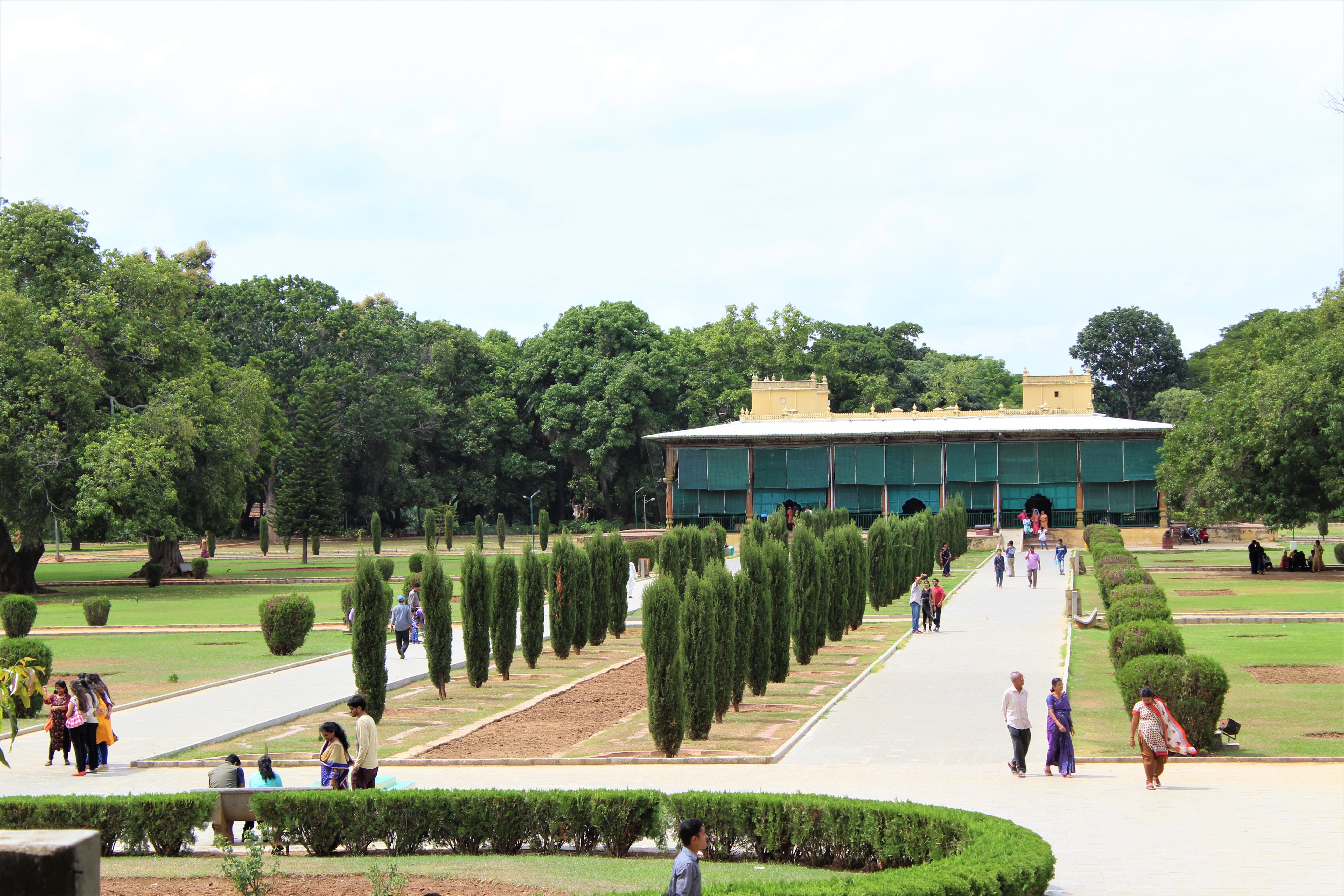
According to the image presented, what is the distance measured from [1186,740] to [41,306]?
4020cm

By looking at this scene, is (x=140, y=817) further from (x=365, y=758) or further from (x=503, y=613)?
(x=503, y=613)

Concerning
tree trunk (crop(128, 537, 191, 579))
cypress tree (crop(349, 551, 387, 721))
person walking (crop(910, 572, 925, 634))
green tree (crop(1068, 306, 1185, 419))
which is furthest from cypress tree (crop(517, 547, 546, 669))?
green tree (crop(1068, 306, 1185, 419))

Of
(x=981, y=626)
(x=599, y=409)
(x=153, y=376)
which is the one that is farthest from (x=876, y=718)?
(x=599, y=409)

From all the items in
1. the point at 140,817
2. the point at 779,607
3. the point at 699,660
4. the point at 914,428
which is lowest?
the point at 140,817

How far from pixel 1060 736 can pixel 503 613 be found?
36.1 feet

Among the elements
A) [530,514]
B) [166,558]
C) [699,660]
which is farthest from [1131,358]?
[699,660]

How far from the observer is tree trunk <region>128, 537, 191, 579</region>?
48469 millimetres

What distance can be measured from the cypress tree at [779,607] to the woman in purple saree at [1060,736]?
22.5 feet

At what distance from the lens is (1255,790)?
1196 cm

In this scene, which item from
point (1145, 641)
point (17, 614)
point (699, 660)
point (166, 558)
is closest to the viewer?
point (699, 660)

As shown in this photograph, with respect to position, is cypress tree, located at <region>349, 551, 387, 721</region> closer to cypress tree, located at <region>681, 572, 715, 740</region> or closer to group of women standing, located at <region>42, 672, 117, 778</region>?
group of women standing, located at <region>42, 672, 117, 778</region>

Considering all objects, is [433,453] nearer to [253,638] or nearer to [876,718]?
[253,638]

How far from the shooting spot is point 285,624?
24078 millimetres

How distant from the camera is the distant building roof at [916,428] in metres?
62.7
